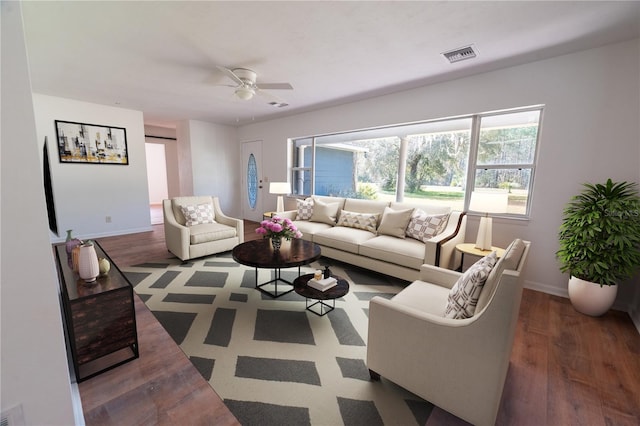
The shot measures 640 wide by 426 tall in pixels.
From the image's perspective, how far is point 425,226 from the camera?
3.25 metres

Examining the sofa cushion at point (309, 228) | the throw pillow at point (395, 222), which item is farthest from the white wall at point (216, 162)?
the throw pillow at point (395, 222)

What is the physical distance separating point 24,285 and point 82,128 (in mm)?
5138

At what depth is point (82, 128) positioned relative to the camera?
4590 mm

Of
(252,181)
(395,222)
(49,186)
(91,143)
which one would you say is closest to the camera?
(395,222)

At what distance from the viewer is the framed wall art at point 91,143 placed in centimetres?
445

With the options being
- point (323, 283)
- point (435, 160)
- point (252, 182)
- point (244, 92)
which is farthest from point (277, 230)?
point (252, 182)

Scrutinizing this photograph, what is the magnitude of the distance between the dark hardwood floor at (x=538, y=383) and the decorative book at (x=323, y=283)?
1.01 meters

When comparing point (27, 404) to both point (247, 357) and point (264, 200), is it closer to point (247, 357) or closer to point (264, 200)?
point (247, 357)

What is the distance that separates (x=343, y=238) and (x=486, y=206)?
166 cm

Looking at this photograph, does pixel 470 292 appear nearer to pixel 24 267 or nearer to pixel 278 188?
pixel 24 267

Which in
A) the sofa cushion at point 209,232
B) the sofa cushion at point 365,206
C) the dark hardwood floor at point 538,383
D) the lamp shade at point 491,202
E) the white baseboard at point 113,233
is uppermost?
the lamp shade at point 491,202

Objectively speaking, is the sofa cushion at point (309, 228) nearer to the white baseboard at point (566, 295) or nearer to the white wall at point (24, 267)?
the white baseboard at point (566, 295)

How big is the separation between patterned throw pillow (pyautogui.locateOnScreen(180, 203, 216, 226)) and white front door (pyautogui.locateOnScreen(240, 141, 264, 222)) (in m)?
2.35

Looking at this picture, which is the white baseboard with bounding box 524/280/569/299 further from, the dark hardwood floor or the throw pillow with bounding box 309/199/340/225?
the throw pillow with bounding box 309/199/340/225
